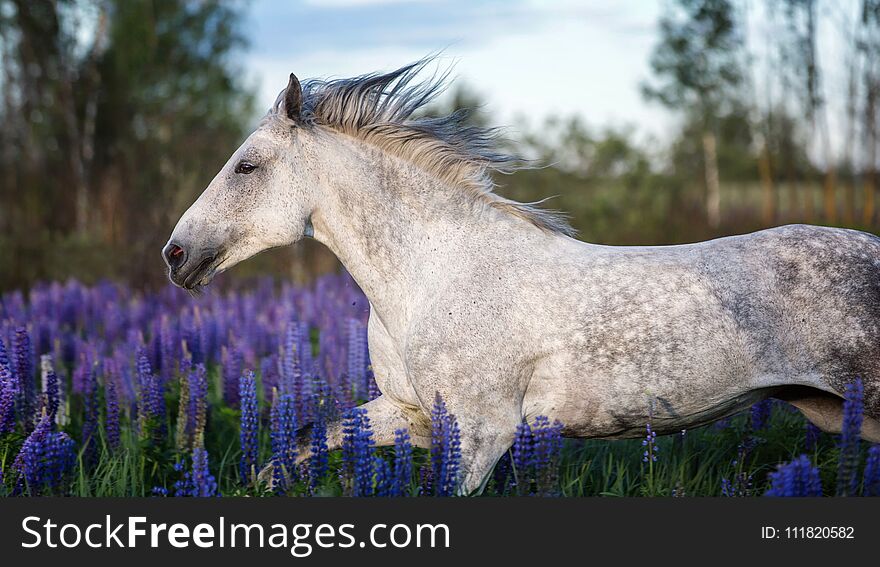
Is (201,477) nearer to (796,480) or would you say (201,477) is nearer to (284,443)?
(284,443)

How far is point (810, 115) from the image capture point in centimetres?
1803

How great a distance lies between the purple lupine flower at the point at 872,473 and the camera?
131 inches

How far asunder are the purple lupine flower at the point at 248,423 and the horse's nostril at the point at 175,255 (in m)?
0.58

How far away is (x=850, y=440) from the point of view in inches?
129

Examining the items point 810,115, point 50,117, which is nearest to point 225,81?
point 50,117

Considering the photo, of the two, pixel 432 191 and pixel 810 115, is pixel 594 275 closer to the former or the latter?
pixel 432 191

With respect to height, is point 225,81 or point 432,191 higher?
point 225,81

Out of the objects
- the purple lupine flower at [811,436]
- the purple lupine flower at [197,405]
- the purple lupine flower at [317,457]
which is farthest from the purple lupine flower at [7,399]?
the purple lupine flower at [811,436]

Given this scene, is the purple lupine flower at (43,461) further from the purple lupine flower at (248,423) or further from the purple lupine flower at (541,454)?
the purple lupine flower at (541,454)

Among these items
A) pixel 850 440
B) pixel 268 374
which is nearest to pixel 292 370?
pixel 268 374

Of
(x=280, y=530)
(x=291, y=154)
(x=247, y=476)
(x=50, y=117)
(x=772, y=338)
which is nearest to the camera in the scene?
(x=280, y=530)

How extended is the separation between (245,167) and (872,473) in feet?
9.14

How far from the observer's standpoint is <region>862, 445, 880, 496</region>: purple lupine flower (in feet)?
10.9

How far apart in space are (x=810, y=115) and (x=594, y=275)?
16.0 m
